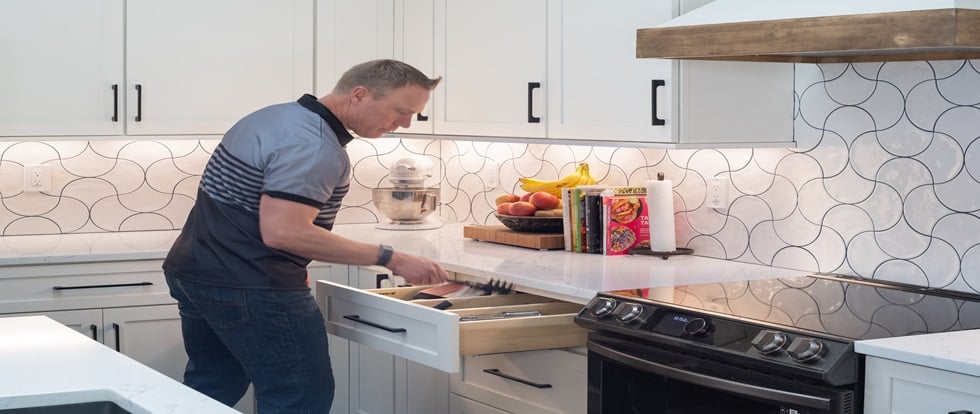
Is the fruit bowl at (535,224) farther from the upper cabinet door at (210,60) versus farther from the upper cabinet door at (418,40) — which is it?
the upper cabinet door at (210,60)

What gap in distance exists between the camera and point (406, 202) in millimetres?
4113

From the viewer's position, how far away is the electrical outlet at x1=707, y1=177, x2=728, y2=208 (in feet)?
10.8

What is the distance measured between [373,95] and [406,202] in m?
1.40

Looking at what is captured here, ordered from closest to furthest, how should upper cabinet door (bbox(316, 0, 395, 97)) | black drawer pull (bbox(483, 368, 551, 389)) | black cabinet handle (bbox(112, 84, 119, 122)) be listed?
black drawer pull (bbox(483, 368, 551, 389))
black cabinet handle (bbox(112, 84, 119, 122))
upper cabinet door (bbox(316, 0, 395, 97))

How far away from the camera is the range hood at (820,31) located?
219 centimetres

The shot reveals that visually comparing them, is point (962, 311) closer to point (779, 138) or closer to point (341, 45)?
point (779, 138)

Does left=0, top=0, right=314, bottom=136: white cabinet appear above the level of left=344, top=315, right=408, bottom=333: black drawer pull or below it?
above

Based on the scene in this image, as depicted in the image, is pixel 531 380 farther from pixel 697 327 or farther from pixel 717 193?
pixel 717 193

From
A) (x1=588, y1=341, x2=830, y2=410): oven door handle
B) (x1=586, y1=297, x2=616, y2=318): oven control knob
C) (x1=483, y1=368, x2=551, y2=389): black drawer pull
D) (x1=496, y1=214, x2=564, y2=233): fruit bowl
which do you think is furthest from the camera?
(x1=496, y1=214, x2=564, y2=233): fruit bowl

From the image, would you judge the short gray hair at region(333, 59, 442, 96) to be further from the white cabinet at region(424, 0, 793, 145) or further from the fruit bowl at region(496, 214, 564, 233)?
the fruit bowl at region(496, 214, 564, 233)

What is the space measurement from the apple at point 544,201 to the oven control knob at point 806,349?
4.78 feet

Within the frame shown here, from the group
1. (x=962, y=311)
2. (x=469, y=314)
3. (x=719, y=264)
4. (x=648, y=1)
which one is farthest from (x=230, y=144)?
(x=962, y=311)

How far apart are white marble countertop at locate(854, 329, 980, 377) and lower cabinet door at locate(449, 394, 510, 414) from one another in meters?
1.20

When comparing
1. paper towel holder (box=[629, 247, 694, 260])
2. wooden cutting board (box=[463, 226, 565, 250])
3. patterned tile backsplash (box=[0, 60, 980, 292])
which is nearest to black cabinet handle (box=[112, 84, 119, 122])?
patterned tile backsplash (box=[0, 60, 980, 292])
